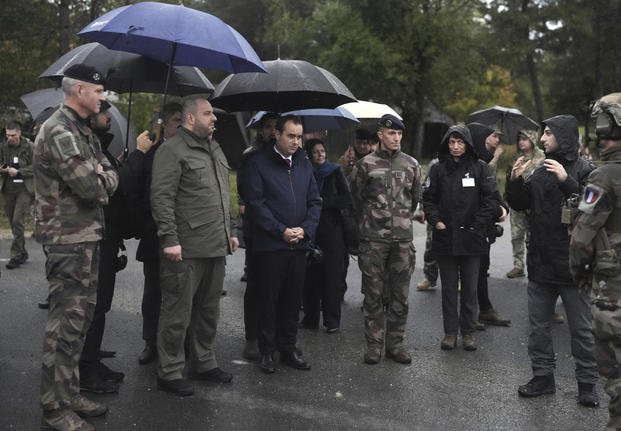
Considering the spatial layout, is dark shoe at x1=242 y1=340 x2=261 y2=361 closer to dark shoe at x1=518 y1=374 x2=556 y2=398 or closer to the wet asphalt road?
the wet asphalt road

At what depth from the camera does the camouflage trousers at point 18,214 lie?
30.0 ft

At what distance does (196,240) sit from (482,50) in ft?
109

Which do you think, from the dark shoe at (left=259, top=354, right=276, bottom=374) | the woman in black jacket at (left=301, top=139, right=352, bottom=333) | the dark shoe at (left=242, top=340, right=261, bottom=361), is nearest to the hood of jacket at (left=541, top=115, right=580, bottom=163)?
the woman in black jacket at (left=301, top=139, right=352, bottom=333)

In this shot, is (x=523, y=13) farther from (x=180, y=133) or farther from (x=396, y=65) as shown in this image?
(x=180, y=133)

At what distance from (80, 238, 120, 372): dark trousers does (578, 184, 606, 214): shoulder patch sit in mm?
3287

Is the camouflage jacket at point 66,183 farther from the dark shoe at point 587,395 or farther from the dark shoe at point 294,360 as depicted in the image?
the dark shoe at point 587,395

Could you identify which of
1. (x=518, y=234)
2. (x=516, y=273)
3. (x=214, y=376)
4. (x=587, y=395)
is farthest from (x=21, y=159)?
(x=587, y=395)

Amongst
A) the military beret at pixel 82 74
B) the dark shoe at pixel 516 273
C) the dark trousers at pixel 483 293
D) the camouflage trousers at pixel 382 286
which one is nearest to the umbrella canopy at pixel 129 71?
the military beret at pixel 82 74

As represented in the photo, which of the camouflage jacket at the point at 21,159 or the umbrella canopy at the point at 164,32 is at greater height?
the umbrella canopy at the point at 164,32

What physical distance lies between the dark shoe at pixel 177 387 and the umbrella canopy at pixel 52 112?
1.92m

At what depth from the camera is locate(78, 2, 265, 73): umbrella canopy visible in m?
4.55

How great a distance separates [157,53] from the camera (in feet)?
17.0

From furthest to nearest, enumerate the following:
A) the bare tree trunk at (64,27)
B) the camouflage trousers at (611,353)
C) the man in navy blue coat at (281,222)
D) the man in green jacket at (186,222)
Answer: the bare tree trunk at (64,27) → the man in navy blue coat at (281,222) → the man in green jacket at (186,222) → the camouflage trousers at (611,353)

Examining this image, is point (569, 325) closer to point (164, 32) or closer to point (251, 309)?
point (251, 309)
